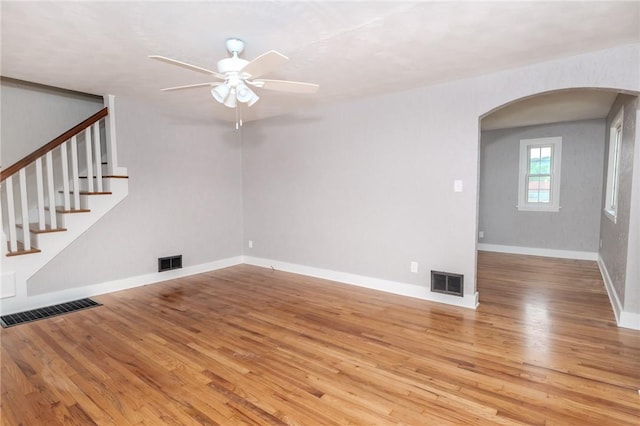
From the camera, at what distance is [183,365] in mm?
2469

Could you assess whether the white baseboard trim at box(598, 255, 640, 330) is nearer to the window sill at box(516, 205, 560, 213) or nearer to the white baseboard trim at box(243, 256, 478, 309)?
the white baseboard trim at box(243, 256, 478, 309)

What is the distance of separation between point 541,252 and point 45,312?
7572 millimetres

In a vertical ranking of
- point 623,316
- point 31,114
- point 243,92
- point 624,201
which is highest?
point 31,114

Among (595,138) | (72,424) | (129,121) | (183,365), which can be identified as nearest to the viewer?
(72,424)

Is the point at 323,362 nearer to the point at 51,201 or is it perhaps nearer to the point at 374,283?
the point at 374,283

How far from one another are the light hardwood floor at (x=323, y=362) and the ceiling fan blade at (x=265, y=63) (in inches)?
82.1

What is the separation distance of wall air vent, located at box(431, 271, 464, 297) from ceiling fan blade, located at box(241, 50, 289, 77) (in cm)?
275

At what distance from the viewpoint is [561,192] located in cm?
610

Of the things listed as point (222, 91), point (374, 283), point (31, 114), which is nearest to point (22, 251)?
point (31, 114)

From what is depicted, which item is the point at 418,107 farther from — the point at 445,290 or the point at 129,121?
the point at 129,121

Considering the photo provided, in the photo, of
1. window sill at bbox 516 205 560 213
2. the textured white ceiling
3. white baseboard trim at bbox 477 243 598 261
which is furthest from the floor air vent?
window sill at bbox 516 205 560 213

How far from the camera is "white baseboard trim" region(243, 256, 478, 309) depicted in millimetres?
3664

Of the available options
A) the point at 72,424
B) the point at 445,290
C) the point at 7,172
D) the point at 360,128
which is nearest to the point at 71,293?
the point at 7,172

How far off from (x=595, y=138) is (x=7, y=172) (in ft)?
26.9
